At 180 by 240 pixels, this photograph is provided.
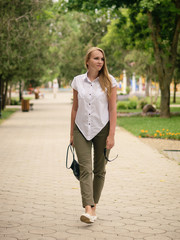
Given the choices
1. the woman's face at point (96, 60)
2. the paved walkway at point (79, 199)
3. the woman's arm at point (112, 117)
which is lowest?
the paved walkway at point (79, 199)

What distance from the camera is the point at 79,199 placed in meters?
6.50

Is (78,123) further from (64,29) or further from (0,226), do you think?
(64,29)

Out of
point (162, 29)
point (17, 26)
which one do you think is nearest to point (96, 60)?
point (17, 26)

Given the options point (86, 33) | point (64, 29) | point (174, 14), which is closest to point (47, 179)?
point (174, 14)

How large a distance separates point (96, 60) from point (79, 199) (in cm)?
216

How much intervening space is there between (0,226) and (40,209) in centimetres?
84

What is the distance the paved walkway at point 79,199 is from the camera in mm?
4934

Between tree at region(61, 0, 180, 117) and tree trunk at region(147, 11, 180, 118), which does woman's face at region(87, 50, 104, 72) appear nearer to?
tree at region(61, 0, 180, 117)

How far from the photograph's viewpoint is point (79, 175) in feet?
17.2

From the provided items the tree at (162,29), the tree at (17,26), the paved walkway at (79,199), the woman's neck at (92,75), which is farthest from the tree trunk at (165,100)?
the woman's neck at (92,75)

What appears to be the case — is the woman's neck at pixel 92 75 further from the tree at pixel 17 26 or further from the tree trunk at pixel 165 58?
the tree trunk at pixel 165 58

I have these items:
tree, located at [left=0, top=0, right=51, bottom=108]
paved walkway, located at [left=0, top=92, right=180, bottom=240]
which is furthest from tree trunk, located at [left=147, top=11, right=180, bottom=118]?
paved walkway, located at [left=0, top=92, right=180, bottom=240]

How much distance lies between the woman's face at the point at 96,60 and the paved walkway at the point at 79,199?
163 cm

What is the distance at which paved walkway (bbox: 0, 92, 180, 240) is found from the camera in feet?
16.2
